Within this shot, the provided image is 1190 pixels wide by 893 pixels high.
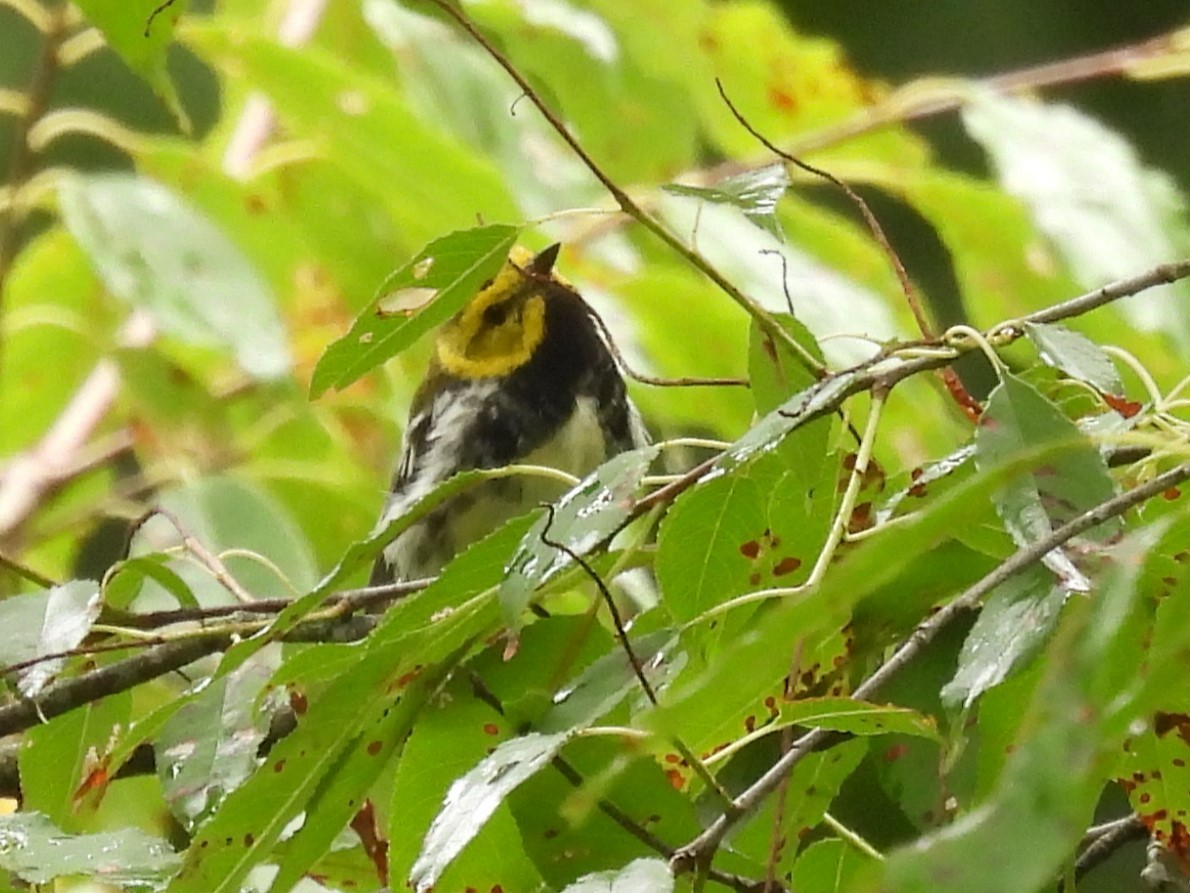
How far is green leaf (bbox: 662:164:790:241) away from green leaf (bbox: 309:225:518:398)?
6 cm

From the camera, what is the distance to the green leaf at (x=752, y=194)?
512 millimetres

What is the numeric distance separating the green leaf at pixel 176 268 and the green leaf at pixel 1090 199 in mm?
436

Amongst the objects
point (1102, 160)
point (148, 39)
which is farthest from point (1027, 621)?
point (1102, 160)

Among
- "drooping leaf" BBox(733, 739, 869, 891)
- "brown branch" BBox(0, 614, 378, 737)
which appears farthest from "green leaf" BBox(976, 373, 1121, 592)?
"brown branch" BBox(0, 614, 378, 737)

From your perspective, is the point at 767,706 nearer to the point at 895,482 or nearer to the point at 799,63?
the point at 895,482

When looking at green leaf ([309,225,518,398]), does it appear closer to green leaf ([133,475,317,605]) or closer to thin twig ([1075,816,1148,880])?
thin twig ([1075,816,1148,880])

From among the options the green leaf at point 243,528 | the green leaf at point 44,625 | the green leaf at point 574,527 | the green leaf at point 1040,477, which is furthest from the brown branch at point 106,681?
the green leaf at point 243,528

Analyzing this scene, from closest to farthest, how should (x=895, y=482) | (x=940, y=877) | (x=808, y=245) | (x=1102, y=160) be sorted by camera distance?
(x=940, y=877), (x=895, y=482), (x=1102, y=160), (x=808, y=245)

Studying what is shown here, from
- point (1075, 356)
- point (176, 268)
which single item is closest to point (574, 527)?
point (1075, 356)

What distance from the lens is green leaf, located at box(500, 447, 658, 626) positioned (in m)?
0.46

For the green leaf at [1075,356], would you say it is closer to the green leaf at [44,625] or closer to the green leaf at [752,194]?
the green leaf at [752,194]

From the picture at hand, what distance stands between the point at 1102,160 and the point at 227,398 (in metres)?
0.60

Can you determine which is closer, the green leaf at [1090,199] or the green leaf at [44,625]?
the green leaf at [44,625]

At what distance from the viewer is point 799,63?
A: 1.31 meters
